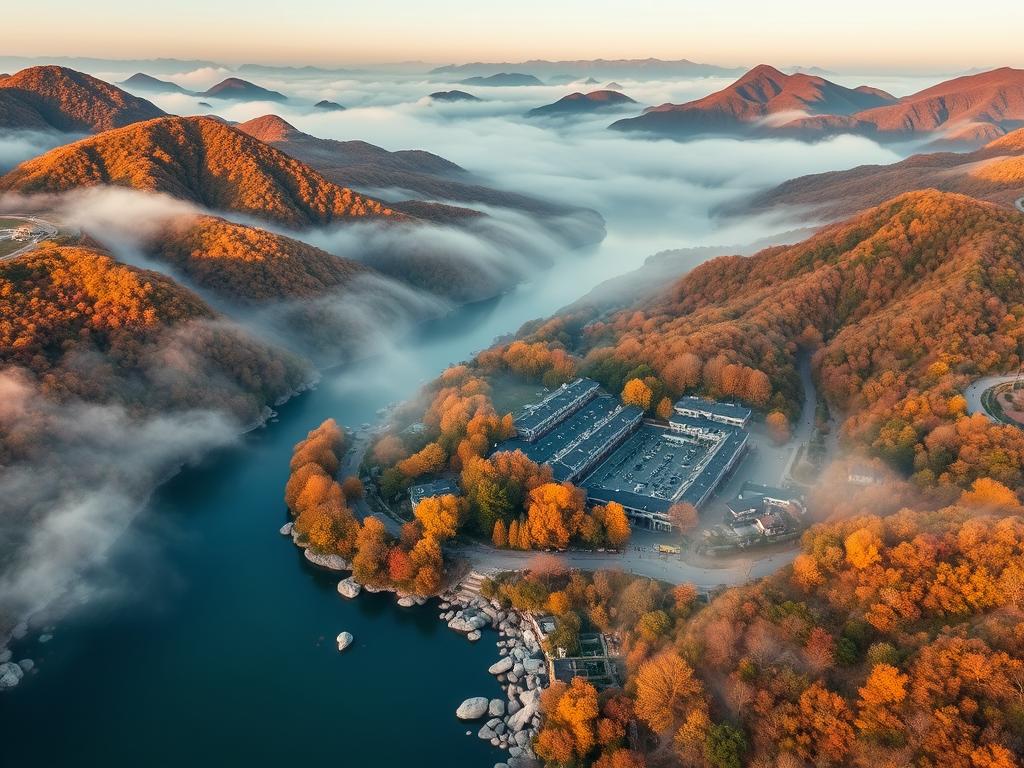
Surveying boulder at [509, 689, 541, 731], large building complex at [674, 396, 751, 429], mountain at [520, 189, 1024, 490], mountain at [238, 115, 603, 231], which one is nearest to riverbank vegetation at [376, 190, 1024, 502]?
mountain at [520, 189, 1024, 490]

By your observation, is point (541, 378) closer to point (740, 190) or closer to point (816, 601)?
point (816, 601)

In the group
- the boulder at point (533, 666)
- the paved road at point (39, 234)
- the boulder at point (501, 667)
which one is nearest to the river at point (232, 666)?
the boulder at point (501, 667)

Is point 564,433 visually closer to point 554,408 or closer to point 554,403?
point 554,408

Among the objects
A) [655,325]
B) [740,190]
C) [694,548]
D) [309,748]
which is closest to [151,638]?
[309,748]

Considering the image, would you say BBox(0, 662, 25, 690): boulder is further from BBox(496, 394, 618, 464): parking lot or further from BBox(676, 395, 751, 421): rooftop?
BBox(676, 395, 751, 421): rooftop

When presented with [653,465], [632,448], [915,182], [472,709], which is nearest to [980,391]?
[653,465]

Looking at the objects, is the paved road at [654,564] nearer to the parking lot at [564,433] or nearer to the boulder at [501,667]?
the boulder at [501,667]
